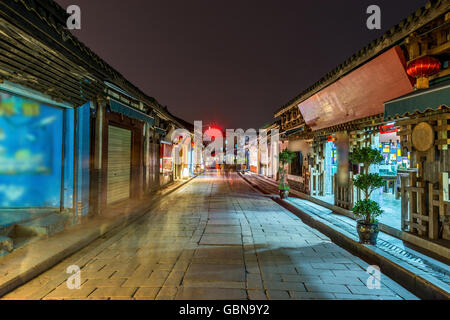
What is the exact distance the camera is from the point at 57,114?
7164mm

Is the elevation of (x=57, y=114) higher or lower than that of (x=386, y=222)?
Answer: higher

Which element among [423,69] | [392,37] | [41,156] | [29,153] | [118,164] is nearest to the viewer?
[423,69]

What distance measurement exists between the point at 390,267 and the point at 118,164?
1004 cm

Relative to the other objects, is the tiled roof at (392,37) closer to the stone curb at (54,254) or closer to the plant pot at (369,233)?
the plant pot at (369,233)

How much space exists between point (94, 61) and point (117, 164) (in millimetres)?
5086

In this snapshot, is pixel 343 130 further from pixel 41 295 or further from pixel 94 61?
pixel 41 295

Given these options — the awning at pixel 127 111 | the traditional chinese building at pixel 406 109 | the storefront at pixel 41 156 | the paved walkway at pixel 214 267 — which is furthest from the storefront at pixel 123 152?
the traditional chinese building at pixel 406 109

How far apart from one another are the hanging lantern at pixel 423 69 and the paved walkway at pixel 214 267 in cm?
407

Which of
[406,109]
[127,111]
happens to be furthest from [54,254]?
[406,109]

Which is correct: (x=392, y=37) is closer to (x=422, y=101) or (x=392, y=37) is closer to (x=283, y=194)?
(x=422, y=101)

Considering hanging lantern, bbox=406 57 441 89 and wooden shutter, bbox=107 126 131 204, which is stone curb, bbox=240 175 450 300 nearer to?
hanging lantern, bbox=406 57 441 89

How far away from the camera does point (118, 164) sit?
428 inches
